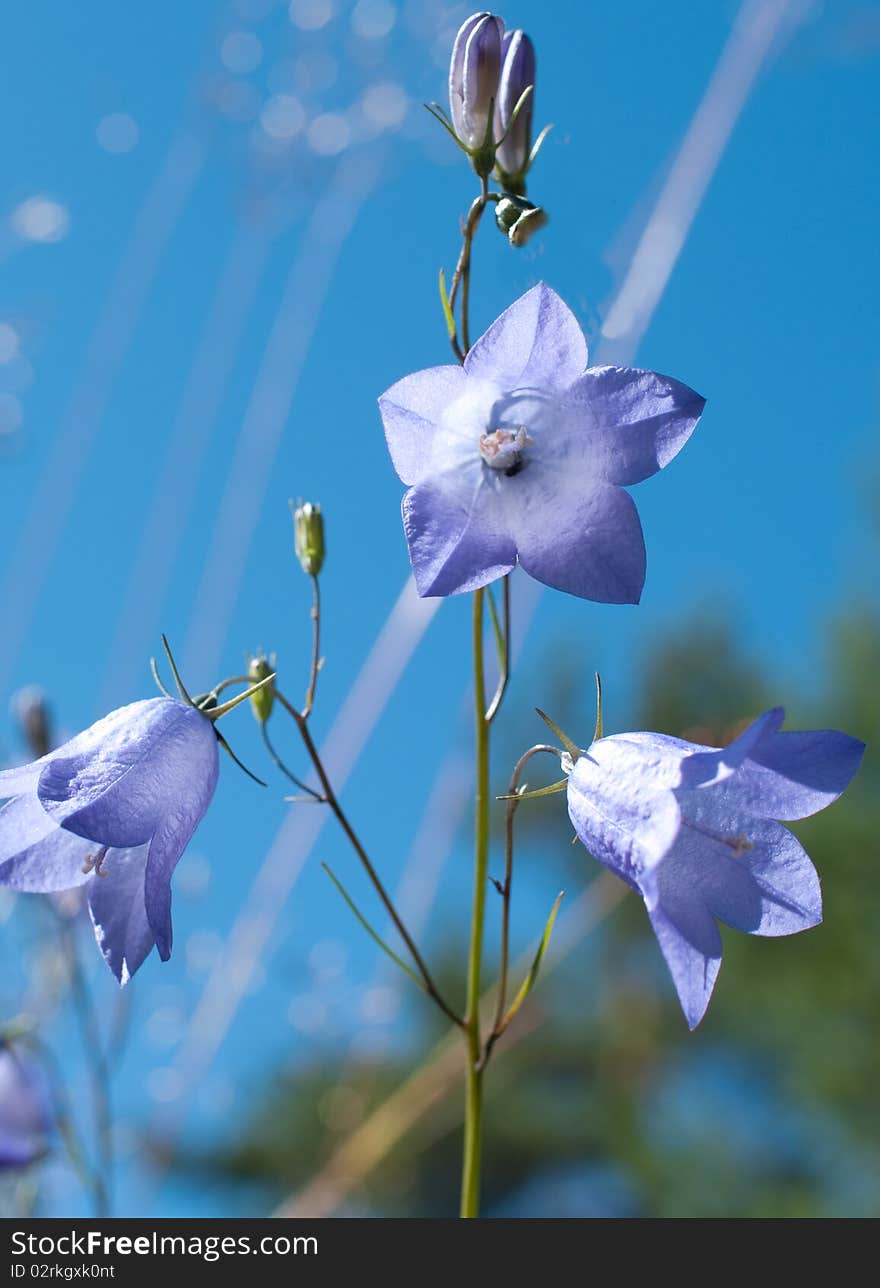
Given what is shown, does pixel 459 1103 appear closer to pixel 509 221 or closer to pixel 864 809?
pixel 509 221

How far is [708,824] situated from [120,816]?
1.00 ft

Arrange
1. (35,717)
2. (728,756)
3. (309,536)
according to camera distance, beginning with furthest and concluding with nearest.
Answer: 1. (35,717)
2. (309,536)
3. (728,756)

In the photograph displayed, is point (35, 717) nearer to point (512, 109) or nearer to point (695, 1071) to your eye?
point (512, 109)

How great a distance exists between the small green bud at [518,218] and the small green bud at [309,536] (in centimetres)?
19

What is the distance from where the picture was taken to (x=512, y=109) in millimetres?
743

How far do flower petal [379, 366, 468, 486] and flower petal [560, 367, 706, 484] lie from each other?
0.07m

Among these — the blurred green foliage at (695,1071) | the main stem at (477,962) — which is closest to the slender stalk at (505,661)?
the main stem at (477,962)

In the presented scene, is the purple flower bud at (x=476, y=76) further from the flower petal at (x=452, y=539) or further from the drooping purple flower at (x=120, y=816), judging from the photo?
the drooping purple flower at (x=120, y=816)

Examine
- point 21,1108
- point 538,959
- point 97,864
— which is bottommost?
point 21,1108

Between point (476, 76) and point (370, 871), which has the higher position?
point (476, 76)

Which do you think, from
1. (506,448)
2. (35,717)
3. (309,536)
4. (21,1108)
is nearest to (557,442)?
(506,448)

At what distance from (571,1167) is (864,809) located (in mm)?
3227

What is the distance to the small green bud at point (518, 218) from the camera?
27.7 inches
